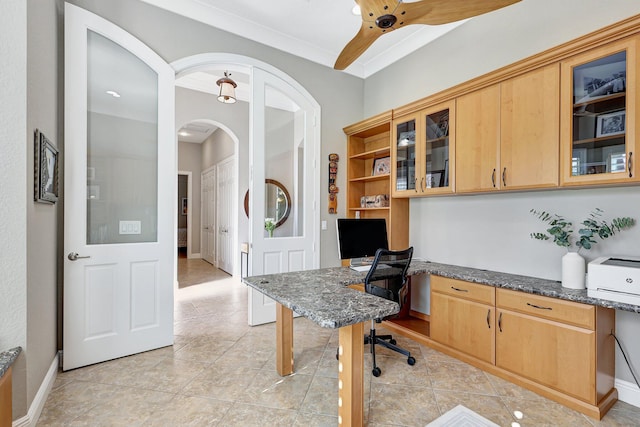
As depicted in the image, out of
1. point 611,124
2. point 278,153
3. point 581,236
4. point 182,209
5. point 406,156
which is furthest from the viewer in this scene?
point 182,209

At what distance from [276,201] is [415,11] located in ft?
7.90

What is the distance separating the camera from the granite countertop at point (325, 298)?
4.73 feet

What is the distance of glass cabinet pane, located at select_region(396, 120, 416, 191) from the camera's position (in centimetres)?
324

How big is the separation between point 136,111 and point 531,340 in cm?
368

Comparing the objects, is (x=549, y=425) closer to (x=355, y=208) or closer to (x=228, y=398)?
(x=228, y=398)

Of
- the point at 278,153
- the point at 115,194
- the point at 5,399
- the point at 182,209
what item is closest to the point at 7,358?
the point at 5,399

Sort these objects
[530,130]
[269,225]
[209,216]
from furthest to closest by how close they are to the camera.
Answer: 1. [209,216]
2. [269,225]
3. [530,130]

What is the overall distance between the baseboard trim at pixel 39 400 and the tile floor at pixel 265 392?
48mm

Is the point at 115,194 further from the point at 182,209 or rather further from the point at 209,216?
the point at 182,209

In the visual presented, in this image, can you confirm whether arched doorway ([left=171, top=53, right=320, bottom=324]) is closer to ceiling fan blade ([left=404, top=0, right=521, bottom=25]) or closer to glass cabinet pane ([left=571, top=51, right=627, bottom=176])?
ceiling fan blade ([left=404, top=0, right=521, bottom=25])

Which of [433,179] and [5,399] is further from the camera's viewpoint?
[433,179]

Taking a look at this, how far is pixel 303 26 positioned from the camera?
3451 millimetres

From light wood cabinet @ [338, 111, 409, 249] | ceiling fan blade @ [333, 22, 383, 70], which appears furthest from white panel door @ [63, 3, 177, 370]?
light wood cabinet @ [338, 111, 409, 249]

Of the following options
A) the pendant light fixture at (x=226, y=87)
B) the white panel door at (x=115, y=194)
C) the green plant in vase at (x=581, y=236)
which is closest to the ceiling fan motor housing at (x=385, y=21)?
the green plant in vase at (x=581, y=236)
